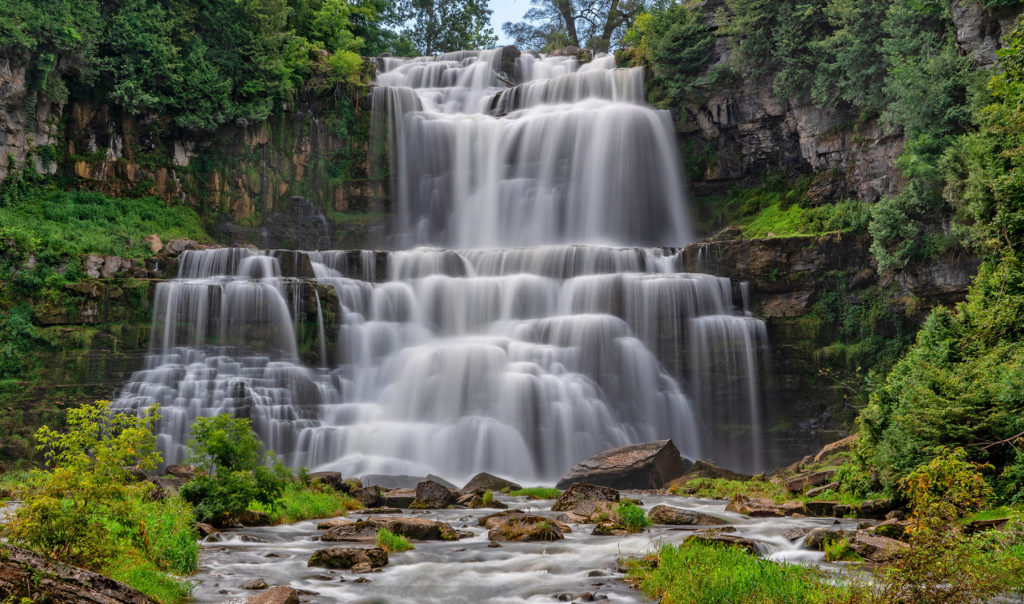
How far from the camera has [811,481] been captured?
51.6ft

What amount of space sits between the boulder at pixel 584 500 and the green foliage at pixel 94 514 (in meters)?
7.24

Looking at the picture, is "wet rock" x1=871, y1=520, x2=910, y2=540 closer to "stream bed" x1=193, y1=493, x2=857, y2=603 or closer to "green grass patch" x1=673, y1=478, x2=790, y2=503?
"stream bed" x1=193, y1=493, x2=857, y2=603

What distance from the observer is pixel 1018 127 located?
15.9 meters

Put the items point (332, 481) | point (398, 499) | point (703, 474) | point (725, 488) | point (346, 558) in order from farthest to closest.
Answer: point (703, 474) < point (725, 488) < point (332, 481) < point (398, 499) < point (346, 558)

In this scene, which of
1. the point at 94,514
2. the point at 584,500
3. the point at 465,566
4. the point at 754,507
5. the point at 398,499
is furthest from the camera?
the point at 398,499

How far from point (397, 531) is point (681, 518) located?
15.7 ft

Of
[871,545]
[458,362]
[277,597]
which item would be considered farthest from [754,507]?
[458,362]

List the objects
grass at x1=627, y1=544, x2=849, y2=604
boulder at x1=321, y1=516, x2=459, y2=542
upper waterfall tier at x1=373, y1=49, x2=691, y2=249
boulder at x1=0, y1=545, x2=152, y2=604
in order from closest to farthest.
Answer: boulder at x1=0, y1=545, x2=152, y2=604, grass at x1=627, y1=544, x2=849, y2=604, boulder at x1=321, y1=516, x2=459, y2=542, upper waterfall tier at x1=373, y1=49, x2=691, y2=249

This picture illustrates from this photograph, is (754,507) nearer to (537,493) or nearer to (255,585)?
(537,493)

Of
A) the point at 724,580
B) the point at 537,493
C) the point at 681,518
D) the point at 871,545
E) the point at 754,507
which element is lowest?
the point at 537,493

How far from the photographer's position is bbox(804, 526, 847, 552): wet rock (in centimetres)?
911

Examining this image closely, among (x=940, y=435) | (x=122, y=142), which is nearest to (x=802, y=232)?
(x=940, y=435)

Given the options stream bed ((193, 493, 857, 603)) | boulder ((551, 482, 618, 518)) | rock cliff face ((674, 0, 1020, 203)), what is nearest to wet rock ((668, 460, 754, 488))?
boulder ((551, 482, 618, 518))

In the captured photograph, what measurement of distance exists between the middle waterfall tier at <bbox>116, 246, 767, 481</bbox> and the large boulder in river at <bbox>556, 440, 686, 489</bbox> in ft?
11.4
